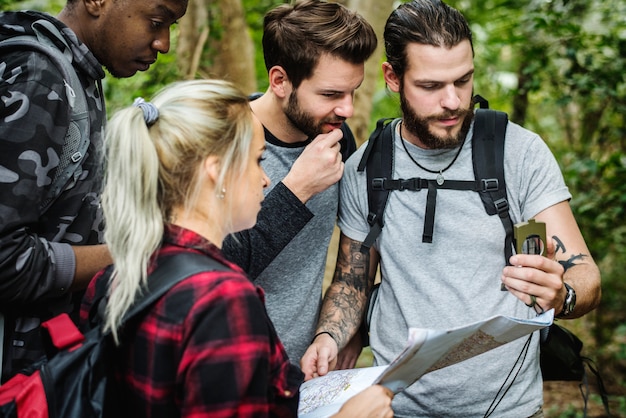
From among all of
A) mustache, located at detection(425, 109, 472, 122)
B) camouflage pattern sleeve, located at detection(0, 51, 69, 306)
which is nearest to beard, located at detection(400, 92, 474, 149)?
mustache, located at detection(425, 109, 472, 122)

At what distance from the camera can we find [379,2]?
16.4 feet

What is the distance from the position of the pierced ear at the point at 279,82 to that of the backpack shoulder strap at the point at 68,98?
3.13 ft

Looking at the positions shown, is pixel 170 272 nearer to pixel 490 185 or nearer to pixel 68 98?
pixel 68 98

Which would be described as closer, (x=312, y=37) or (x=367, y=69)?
(x=312, y=37)

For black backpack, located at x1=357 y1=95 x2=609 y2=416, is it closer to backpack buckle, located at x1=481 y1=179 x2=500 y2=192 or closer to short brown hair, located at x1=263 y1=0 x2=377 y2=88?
backpack buckle, located at x1=481 y1=179 x2=500 y2=192

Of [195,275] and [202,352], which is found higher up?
[195,275]

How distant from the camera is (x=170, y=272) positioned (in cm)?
150

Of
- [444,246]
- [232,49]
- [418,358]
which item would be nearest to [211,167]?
[418,358]

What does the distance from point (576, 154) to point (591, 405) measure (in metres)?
2.41

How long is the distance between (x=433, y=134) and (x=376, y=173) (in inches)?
11.5

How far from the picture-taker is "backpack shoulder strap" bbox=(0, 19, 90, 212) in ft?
6.17

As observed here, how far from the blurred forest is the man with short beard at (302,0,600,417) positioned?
6.27 feet

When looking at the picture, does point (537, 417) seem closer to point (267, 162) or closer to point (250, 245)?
point (250, 245)

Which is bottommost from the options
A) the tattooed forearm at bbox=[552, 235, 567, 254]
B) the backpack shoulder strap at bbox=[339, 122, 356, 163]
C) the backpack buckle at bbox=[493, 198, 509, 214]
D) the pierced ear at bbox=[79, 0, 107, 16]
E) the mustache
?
the tattooed forearm at bbox=[552, 235, 567, 254]
